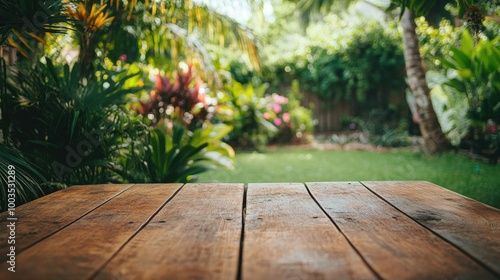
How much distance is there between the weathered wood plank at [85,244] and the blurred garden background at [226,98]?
688mm

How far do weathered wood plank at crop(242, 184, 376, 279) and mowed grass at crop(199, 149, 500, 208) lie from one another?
93.4 inches

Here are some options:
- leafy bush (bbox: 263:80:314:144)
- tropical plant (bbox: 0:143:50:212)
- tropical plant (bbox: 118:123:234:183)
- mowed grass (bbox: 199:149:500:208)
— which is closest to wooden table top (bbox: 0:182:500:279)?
tropical plant (bbox: 0:143:50:212)

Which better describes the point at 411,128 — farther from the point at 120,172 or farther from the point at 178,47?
the point at 120,172

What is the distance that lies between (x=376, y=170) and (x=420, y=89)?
5.96 ft

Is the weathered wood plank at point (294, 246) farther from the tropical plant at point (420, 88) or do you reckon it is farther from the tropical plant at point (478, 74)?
the tropical plant at point (420, 88)

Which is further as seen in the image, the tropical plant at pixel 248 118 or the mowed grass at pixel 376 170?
the tropical plant at pixel 248 118

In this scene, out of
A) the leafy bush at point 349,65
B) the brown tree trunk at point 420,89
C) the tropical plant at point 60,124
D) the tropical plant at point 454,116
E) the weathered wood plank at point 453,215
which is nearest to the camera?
the weathered wood plank at point 453,215

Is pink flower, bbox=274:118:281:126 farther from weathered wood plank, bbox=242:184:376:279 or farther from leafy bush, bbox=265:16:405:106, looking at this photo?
weathered wood plank, bbox=242:184:376:279

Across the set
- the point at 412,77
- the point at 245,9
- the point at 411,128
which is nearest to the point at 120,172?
the point at 245,9

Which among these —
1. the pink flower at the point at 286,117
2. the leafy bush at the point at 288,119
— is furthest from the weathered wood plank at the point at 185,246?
the pink flower at the point at 286,117

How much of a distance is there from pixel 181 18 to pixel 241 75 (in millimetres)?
5380

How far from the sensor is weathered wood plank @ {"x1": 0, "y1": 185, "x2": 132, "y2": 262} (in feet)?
3.29

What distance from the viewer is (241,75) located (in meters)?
9.41

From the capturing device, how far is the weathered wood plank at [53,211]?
1004 mm
